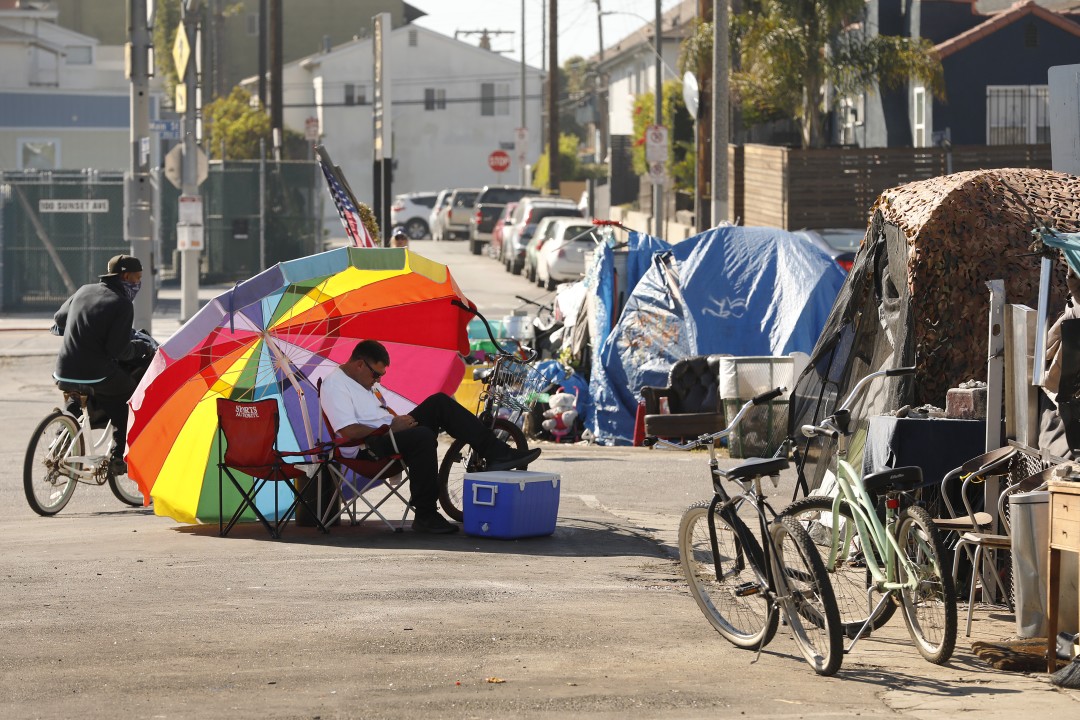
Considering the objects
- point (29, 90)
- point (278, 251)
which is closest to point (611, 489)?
point (278, 251)

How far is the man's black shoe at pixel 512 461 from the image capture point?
1043 centimetres

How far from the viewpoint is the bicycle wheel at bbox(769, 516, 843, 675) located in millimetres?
6625

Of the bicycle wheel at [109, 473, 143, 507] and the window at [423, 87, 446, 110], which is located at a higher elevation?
the window at [423, 87, 446, 110]

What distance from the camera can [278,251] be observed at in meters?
35.2

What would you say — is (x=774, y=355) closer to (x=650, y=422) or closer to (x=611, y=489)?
(x=650, y=422)

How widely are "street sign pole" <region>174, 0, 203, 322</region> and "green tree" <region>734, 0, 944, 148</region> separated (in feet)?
32.5

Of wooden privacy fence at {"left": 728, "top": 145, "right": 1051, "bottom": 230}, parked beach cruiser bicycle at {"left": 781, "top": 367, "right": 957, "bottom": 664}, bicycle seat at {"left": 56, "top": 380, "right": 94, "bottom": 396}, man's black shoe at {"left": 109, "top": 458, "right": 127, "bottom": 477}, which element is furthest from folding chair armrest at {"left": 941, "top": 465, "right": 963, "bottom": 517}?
wooden privacy fence at {"left": 728, "top": 145, "right": 1051, "bottom": 230}

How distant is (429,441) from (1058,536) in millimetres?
4392

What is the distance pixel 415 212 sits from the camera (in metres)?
58.7

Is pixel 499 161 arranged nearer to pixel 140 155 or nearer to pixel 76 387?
pixel 140 155

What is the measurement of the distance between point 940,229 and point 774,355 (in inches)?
279

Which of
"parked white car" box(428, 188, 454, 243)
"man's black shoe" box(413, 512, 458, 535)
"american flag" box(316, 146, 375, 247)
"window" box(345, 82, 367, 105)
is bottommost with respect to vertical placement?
"man's black shoe" box(413, 512, 458, 535)

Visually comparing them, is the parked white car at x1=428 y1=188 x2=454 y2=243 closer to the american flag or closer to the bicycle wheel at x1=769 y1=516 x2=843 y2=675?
the american flag

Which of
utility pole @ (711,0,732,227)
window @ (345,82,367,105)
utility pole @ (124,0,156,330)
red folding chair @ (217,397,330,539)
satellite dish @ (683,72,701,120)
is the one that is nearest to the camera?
red folding chair @ (217,397,330,539)
